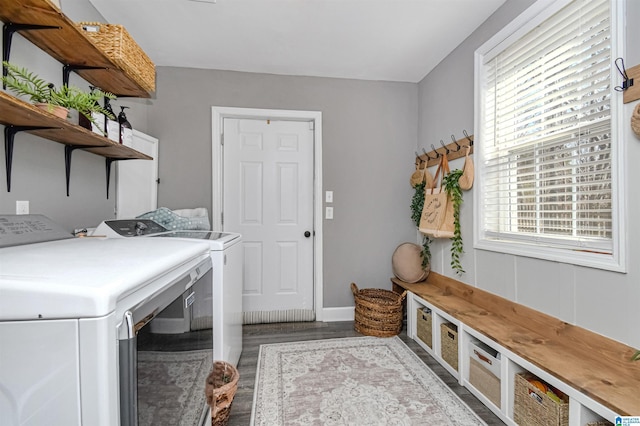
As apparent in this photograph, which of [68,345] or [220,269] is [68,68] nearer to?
[220,269]

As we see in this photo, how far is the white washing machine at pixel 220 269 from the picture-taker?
1.62 m

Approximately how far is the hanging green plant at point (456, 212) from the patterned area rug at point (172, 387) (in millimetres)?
1865

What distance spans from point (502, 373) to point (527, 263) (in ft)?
2.01

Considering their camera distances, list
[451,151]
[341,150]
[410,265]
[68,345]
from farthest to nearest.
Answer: [341,150] → [410,265] → [451,151] → [68,345]

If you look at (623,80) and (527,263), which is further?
(527,263)

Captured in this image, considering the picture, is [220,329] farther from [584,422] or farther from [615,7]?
[615,7]

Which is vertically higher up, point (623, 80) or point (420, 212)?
point (623, 80)

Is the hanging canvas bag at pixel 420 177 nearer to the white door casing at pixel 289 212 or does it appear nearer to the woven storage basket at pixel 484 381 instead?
the white door casing at pixel 289 212

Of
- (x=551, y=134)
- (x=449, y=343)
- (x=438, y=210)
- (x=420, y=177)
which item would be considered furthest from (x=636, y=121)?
(x=420, y=177)

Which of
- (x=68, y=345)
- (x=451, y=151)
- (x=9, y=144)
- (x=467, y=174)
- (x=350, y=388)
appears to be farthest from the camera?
(x=451, y=151)

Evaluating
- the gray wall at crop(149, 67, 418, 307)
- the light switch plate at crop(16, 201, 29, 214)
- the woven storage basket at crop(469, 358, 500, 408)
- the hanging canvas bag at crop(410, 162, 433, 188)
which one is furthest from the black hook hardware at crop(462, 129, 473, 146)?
the light switch plate at crop(16, 201, 29, 214)

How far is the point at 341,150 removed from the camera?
9.80 feet

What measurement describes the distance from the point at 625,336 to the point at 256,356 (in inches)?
82.2

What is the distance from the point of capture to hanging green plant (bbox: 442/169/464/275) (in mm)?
2303
